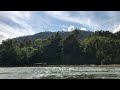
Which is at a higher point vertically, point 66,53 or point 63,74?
point 66,53

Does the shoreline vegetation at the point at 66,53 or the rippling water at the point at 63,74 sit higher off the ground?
the shoreline vegetation at the point at 66,53

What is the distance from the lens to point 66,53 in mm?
61875

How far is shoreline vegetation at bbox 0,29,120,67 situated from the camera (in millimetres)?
57531

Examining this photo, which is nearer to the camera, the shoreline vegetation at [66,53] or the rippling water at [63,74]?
the rippling water at [63,74]

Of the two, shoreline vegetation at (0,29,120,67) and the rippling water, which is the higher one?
shoreline vegetation at (0,29,120,67)

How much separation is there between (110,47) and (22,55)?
63.4ft

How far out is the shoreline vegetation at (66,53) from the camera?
57531 millimetres

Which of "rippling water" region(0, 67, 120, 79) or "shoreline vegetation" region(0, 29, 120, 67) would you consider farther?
"shoreline vegetation" region(0, 29, 120, 67)

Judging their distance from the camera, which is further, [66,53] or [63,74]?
[66,53]
